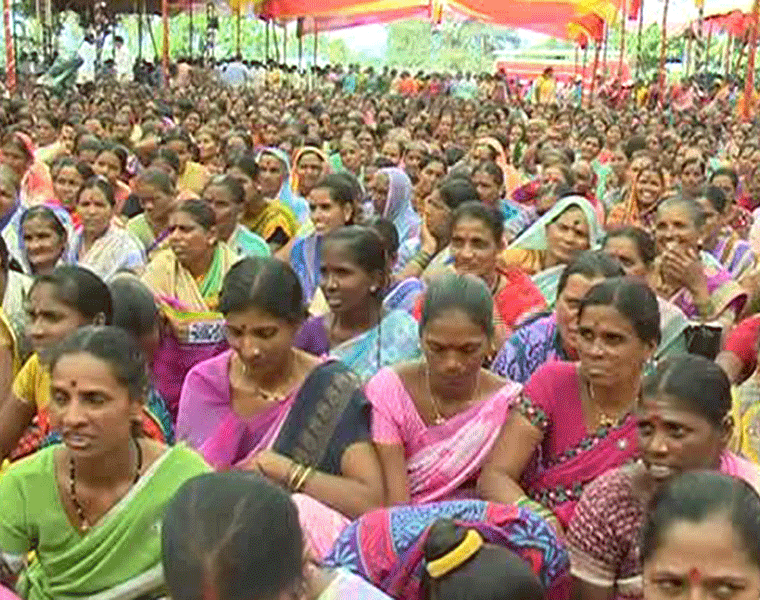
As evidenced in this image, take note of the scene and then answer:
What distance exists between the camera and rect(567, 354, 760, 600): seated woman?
2.78m

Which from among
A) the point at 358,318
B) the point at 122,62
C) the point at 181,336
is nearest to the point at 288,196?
the point at 181,336

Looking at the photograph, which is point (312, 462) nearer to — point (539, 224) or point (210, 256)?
point (210, 256)

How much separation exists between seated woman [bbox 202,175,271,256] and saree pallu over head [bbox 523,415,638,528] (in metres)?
3.21

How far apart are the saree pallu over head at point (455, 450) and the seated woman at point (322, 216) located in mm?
2638

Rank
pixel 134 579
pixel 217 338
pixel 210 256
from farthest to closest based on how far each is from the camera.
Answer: pixel 210 256, pixel 217 338, pixel 134 579

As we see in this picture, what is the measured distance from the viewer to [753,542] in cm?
224

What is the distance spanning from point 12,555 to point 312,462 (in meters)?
0.82

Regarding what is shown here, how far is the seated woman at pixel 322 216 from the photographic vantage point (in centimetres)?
613

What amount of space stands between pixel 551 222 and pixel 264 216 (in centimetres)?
230

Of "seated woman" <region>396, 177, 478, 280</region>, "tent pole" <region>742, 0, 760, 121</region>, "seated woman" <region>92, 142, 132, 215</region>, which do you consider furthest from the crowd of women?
"tent pole" <region>742, 0, 760, 121</region>

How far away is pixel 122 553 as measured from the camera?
2.77 m

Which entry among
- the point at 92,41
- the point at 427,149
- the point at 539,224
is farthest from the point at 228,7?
the point at 539,224

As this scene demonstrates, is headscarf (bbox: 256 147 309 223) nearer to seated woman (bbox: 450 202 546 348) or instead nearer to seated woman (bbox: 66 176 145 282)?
seated woman (bbox: 66 176 145 282)

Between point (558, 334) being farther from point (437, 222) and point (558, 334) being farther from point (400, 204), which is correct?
point (400, 204)
